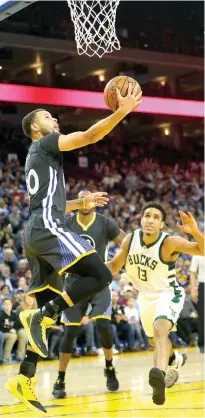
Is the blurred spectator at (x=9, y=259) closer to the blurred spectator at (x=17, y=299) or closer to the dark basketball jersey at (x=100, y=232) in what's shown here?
the blurred spectator at (x=17, y=299)

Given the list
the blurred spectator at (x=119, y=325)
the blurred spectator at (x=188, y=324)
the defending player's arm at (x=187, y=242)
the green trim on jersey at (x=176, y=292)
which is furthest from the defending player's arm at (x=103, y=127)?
the blurred spectator at (x=188, y=324)

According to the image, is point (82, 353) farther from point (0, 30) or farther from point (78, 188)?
point (0, 30)

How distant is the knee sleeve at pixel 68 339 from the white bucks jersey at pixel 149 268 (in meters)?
1.20

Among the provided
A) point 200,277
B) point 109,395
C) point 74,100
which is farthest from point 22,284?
point 109,395

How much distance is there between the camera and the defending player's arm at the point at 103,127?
486cm

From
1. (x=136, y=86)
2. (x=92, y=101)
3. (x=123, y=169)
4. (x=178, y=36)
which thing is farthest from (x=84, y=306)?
(x=178, y=36)

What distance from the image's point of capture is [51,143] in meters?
5.13

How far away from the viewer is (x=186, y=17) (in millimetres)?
22516

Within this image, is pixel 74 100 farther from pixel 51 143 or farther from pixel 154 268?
pixel 51 143

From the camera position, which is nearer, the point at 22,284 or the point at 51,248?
the point at 51,248

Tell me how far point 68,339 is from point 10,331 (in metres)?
3.33

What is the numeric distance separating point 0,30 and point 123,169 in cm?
605

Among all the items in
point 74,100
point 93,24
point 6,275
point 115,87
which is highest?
point 74,100

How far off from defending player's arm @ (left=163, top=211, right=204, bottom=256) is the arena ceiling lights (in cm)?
441
